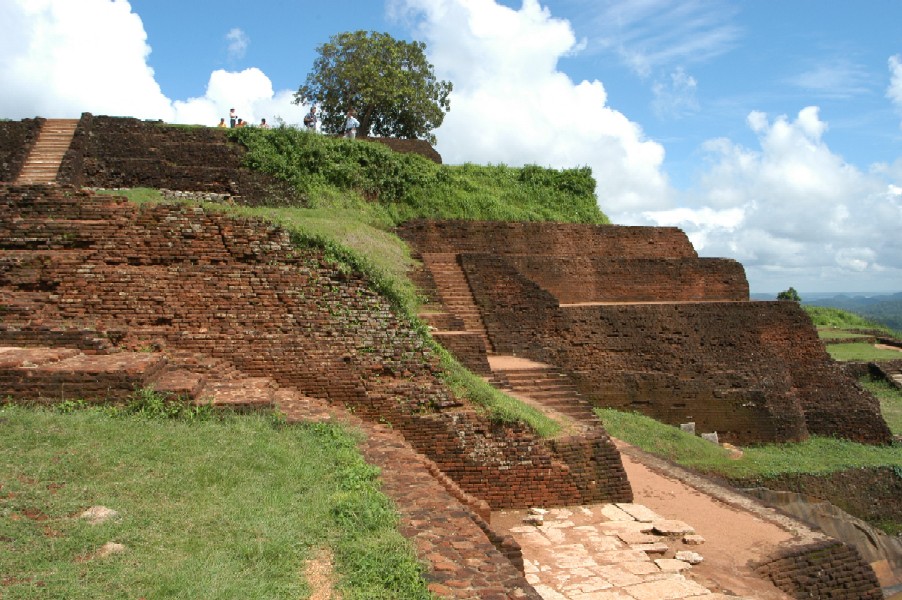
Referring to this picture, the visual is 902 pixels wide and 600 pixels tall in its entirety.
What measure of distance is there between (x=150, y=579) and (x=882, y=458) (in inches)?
493

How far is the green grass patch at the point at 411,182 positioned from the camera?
568 inches

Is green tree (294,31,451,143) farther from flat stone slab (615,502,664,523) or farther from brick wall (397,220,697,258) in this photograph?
flat stone slab (615,502,664,523)

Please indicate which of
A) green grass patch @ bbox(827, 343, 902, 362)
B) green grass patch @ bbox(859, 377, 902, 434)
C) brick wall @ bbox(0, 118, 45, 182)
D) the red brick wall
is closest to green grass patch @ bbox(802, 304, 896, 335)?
green grass patch @ bbox(827, 343, 902, 362)

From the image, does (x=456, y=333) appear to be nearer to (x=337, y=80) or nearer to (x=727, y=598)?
(x=727, y=598)

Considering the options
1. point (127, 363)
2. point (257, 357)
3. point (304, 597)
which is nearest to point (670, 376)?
point (257, 357)

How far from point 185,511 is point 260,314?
3360mm

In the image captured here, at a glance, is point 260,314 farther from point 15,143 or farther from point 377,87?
point 377,87

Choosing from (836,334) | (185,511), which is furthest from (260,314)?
(836,334)

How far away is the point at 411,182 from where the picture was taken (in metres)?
15.8

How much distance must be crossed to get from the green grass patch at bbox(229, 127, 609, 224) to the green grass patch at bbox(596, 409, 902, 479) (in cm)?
638

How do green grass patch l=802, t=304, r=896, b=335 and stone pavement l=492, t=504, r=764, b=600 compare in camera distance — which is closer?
stone pavement l=492, t=504, r=764, b=600

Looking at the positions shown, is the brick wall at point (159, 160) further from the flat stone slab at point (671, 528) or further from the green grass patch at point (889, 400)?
the green grass patch at point (889, 400)

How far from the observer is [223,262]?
7258 millimetres

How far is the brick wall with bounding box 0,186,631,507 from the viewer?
6812 millimetres
